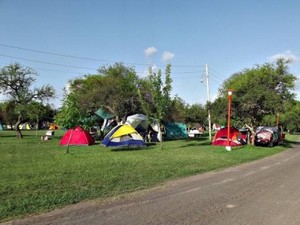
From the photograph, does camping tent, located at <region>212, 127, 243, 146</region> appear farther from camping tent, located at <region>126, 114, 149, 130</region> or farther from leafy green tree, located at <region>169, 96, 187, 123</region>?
camping tent, located at <region>126, 114, 149, 130</region>

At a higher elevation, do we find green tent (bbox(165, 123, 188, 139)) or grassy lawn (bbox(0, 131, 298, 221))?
green tent (bbox(165, 123, 188, 139))

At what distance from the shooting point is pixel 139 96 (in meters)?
30.9

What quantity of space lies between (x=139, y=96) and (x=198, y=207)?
2311 centimetres

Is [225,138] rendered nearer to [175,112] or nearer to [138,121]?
[138,121]

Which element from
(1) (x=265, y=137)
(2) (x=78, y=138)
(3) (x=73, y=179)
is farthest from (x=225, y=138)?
(3) (x=73, y=179)

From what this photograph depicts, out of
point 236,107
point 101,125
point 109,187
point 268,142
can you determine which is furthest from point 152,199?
point 101,125

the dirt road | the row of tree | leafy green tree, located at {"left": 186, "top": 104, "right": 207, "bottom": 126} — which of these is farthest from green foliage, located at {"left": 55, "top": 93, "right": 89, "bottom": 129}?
leafy green tree, located at {"left": 186, "top": 104, "right": 207, "bottom": 126}

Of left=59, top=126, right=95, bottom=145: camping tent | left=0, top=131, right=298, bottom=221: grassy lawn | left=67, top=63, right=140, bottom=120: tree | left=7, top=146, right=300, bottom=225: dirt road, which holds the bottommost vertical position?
left=7, top=146, right=300, bottom=225: dirt road

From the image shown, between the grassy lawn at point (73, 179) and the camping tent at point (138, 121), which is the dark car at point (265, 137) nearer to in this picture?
the camping tent at point (138, 121)

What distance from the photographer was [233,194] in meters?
9.70

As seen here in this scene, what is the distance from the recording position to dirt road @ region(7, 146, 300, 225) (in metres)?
7.01

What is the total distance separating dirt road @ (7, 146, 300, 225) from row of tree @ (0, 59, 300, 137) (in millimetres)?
16772

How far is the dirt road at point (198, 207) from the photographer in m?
7.01

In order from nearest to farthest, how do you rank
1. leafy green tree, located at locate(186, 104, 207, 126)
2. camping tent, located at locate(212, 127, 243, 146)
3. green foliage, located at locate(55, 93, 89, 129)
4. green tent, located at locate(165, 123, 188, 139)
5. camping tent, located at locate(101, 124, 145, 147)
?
camping tent, located at locate(101, 124, 145, 147) < green foliage, located at locate(55, 93, 89, 129) < camping tent, located at locate(212, 127, 243, 146) < green tent, located at locate(165, 123, 188, 139) < leafy green tree, located at locate(186, 104, 207, 126)
